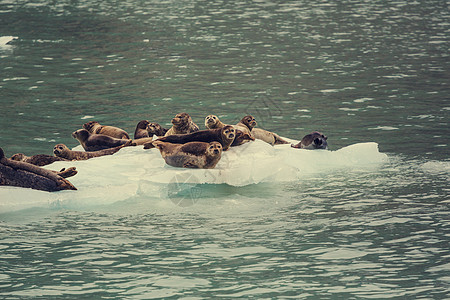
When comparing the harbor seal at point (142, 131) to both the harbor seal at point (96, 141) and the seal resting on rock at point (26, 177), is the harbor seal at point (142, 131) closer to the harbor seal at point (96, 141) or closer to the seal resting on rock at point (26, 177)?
the harbor seal at point (96, 141)

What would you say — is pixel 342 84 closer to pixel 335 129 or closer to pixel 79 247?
pixel 335 129

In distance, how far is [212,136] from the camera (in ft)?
40.8

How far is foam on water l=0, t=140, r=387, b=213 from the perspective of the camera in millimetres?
11508

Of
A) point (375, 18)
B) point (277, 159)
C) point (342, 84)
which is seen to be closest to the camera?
point (277, 159)

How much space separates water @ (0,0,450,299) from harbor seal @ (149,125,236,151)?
557 mm

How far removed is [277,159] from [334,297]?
181 inches

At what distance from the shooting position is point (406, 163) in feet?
45.0

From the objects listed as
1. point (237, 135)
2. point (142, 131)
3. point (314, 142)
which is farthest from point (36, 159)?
point (314, 142)

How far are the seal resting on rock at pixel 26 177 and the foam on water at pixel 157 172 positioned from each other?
136 mm

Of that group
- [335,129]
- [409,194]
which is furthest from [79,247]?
[335,129]

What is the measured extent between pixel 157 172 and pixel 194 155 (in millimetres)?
588

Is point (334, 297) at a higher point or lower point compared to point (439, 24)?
lower

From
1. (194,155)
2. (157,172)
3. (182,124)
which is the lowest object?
(157,172)

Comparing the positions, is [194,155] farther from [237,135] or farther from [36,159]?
[36,159]
